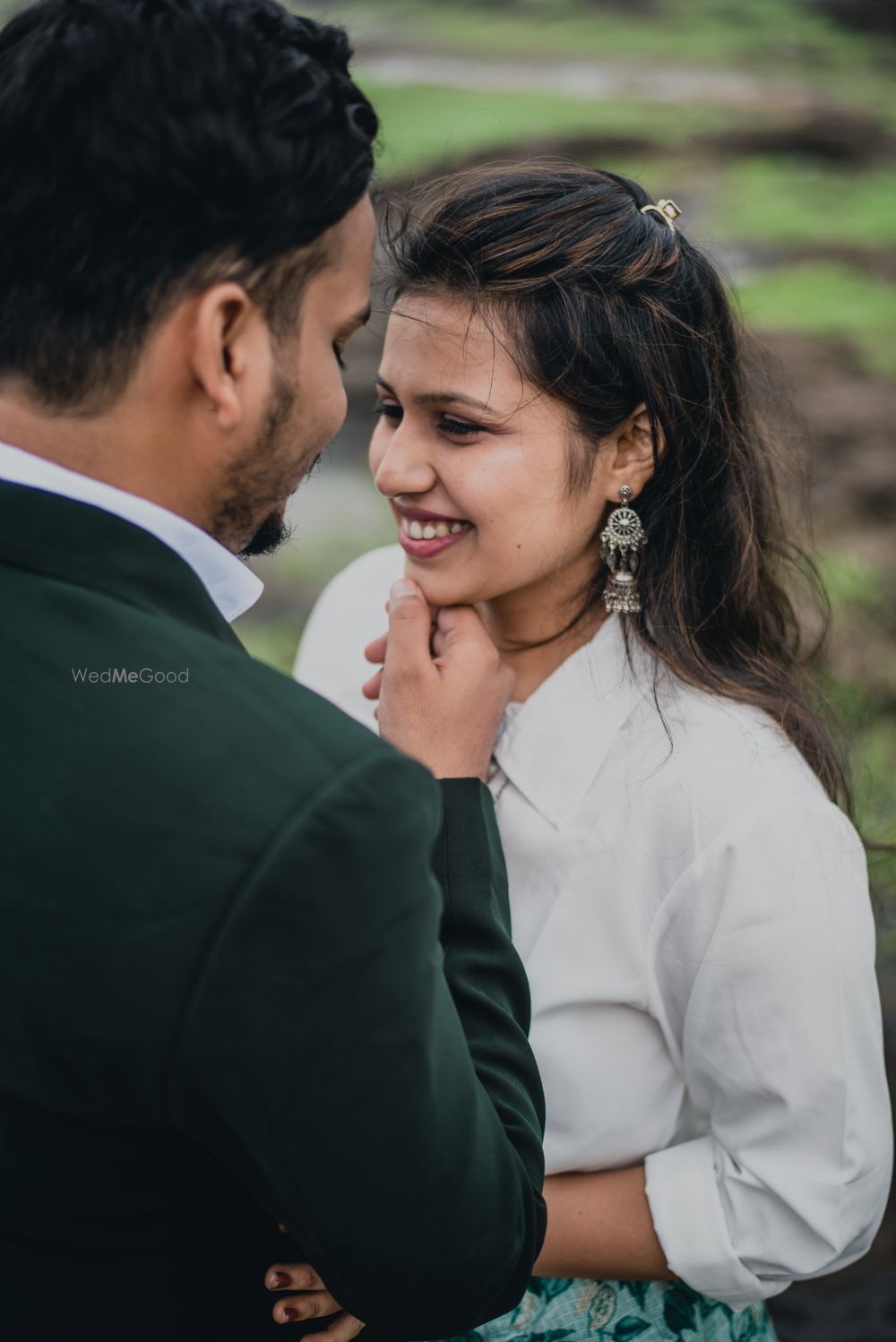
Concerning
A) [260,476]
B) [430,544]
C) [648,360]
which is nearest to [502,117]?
[648,360]

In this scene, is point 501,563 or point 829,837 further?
point 501,563

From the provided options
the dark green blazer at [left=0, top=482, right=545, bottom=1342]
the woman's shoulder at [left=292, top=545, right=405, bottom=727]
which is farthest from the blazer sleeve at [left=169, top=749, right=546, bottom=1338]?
the woman's shoulder at [left=292, top=545, right=405, bottom=727]

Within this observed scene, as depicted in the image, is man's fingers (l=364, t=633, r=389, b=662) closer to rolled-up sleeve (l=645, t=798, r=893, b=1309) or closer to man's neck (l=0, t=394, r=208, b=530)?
rolled-up sleeve (l=645, t=798, r=893, b=1309)

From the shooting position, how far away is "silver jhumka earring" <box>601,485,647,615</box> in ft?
7.26

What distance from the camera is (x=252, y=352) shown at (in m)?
1.37

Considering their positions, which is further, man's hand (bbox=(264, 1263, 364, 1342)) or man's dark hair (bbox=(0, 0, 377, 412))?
man's hand (bbox=(264, 1263, 364, 1342))

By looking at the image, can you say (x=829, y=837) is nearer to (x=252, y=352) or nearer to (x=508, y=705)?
(x=508, y=705)

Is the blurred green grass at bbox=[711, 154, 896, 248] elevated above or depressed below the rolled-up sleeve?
above

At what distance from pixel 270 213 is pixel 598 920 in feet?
3.85

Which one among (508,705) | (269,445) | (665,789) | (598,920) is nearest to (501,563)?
(508,705)

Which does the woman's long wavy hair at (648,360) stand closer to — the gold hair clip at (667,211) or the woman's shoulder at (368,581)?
the gold hair clip at (667,211)

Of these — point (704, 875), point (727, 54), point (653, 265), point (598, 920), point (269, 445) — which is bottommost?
point (598, 920)

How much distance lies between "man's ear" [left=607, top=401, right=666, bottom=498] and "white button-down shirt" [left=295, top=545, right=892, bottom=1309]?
0.30 m

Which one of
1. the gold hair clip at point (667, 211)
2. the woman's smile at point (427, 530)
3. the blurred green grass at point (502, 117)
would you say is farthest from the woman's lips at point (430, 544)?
the blurred green grass at point (502, 117)
